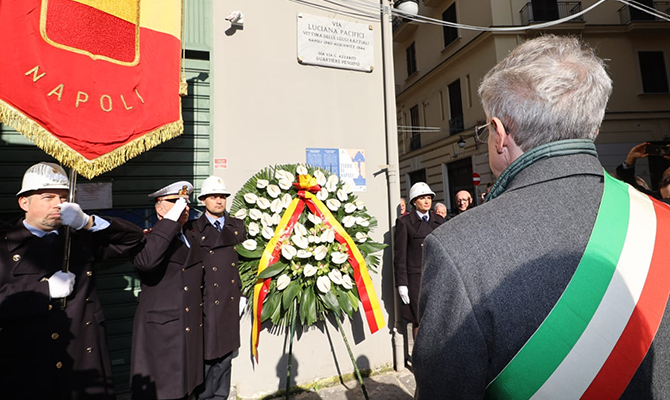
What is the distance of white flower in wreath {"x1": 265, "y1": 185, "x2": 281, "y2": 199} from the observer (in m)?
3.24

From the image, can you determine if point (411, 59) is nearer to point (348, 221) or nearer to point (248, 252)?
point (348, 221)

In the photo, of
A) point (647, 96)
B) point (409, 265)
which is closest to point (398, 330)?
point (409, 265)

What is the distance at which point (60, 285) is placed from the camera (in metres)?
1.99

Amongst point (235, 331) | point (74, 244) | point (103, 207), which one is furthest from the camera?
point (103, 207)

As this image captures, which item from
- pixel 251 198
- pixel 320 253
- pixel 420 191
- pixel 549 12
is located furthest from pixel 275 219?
pixel 549 12

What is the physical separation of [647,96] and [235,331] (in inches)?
647

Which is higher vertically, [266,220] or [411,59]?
[411,59]

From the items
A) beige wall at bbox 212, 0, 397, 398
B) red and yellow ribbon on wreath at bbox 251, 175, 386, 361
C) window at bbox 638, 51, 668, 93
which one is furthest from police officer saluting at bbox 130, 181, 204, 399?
window at bbox 638, 51, 668, 93

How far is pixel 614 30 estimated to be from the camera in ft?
41.3

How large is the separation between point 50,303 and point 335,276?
2.07m

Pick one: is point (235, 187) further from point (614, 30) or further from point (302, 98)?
point (614, 30)

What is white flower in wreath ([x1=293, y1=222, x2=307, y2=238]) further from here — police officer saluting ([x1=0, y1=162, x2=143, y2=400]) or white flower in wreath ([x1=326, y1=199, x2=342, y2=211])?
police officer saluting ([x1=0, y1=162, x2=143, y2=400])

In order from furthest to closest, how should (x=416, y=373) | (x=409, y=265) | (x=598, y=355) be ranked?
(x=409, y=265), (x=416, y=373), (x=598, y=355)

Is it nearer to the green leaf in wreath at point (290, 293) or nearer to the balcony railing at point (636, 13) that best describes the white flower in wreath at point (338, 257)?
the green leaf in wreath at point (290, 293)
